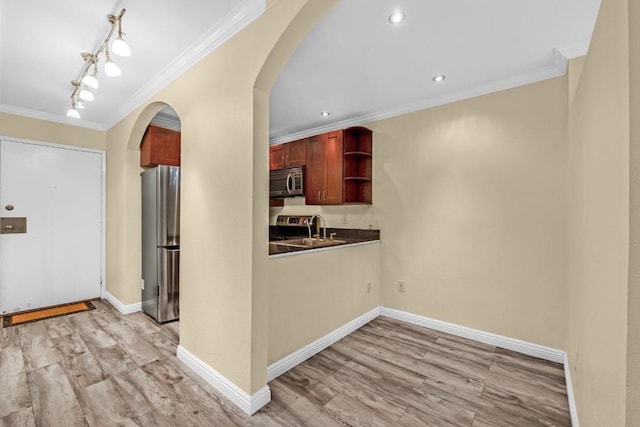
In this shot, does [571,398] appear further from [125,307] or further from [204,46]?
[125,307]

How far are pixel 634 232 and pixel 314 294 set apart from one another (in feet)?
7.06

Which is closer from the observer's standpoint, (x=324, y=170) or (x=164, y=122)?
(x=324, y=170)

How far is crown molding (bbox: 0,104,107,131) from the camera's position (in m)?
3.41

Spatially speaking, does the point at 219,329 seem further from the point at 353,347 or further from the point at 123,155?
the point at 123,155

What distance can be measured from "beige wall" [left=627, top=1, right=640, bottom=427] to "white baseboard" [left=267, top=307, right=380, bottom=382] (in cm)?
199

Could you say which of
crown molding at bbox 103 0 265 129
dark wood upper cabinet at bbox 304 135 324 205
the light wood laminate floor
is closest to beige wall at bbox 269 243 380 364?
the light wood laminate floor

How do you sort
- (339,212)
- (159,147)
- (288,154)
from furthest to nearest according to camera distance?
1. (288,154)
2. (339,212)
3. (159,147)

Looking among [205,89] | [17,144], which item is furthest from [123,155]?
[205,89]

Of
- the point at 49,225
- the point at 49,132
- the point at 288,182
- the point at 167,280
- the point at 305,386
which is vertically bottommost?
the point at 305,386

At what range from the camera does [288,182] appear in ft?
13.6

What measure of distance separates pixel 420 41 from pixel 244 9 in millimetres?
1284

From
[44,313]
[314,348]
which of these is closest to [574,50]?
[314,348]

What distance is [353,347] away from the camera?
2.66 metres

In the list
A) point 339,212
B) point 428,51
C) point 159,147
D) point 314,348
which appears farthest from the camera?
point 339,212
